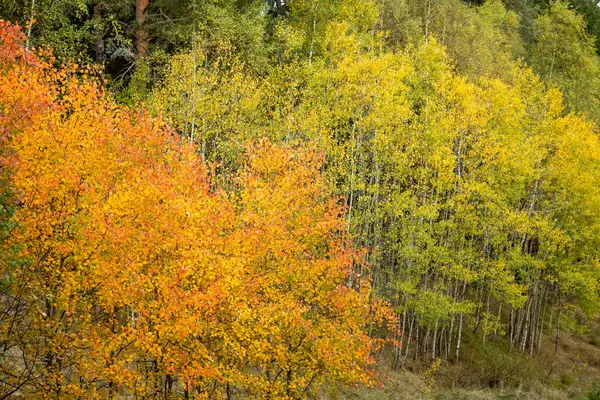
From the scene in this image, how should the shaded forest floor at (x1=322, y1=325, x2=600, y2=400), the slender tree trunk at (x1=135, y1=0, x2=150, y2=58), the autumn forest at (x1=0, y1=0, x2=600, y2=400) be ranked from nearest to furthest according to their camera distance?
the autumn forest at (x1=0, y1=0, x2=600, y2=400), the shaded forest floor at (x1=322, y1=325, x2=600, y2=400), the slender tree trunk at (x1=135, y1=0, x2=150, y2=58)

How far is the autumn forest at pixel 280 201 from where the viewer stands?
15055mm

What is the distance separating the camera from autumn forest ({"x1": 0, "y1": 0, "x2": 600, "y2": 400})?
49.4ft

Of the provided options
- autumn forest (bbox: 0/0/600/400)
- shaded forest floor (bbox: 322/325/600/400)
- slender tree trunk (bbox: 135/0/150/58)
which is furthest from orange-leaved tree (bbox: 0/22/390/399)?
slender tree trunk (bbox: 135/0/150/58)

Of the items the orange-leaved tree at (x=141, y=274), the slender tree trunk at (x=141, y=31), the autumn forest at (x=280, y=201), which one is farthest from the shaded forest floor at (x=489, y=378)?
the slender tree trunk at (x=141, y=31)

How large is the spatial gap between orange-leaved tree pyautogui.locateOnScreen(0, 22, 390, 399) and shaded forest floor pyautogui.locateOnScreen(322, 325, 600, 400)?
7225 millimetres

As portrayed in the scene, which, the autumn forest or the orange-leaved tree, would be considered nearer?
the orange-leaved tree

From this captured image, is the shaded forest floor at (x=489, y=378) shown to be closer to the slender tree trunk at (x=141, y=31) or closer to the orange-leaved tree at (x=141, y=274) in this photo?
the orange-leaved tree at (x=141, y=274)

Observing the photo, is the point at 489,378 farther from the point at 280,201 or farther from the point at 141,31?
the point at 141,31

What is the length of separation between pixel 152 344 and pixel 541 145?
32.0 metres

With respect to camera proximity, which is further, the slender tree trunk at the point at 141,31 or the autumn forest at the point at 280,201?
the slender tree trunk at the point at 141,31

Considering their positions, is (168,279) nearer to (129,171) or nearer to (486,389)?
(129,171)

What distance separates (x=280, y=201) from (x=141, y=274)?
7506 millimetres

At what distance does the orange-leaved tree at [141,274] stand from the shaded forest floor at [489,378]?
723cm

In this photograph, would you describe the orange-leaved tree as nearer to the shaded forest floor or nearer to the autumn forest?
the autumn forest
